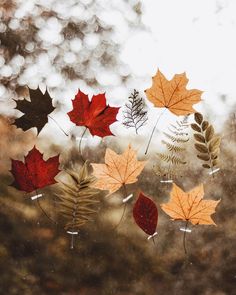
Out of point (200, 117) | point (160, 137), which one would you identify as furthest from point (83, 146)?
point (200, 117)

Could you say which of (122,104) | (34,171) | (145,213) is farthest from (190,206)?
(34,171)

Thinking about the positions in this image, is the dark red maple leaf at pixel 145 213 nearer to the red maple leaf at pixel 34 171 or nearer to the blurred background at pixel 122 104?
the blurred background at pixel 122 104

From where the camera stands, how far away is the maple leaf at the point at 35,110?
4.18ft

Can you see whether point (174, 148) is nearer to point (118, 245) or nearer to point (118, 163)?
point (118, 163)

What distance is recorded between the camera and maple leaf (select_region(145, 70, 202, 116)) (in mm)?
1231

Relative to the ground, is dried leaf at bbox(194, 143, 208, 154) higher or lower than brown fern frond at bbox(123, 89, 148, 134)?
lower

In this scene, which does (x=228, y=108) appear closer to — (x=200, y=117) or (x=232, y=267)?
(x=200, y=117)

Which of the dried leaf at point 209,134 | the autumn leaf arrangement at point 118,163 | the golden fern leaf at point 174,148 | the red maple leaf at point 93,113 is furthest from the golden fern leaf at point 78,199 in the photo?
the dried leaf at point 209,134

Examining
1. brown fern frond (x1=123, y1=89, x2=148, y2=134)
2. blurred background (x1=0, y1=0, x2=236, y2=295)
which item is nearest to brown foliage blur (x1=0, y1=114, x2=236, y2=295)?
blurred background (x1=0, y1=0, x2=236, y2=295)

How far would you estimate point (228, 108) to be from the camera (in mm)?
1299

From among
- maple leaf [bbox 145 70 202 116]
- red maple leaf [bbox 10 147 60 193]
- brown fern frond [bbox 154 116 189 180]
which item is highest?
maple leaf [bbox 145 70 202 116]

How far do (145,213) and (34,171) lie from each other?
33 centimetres

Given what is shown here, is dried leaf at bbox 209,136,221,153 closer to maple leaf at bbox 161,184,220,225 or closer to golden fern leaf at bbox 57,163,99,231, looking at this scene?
maple leaf at bbox 161,184,220,225

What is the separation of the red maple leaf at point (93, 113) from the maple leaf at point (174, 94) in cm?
11
